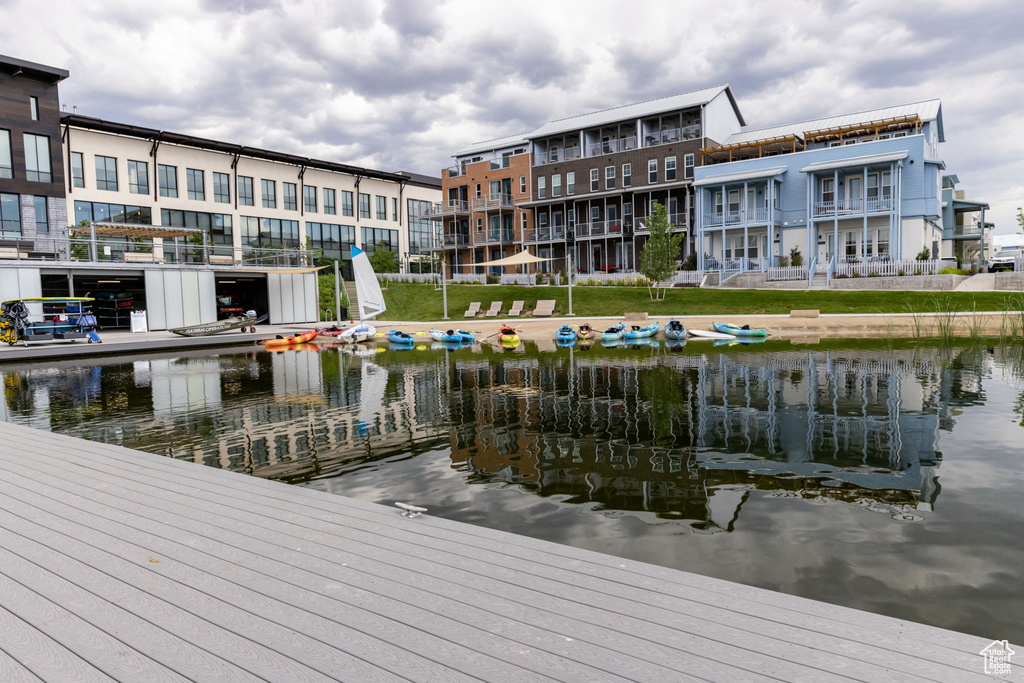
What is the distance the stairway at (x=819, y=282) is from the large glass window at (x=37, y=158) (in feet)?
155

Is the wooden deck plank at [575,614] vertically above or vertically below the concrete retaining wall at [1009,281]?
below

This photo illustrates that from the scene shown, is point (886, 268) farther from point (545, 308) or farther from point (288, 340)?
point (288, 340)

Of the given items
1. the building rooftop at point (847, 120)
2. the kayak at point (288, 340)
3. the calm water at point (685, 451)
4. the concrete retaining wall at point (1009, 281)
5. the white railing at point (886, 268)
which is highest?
the building rooftop at point (847, 120)

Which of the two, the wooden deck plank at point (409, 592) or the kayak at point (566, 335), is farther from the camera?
the kayak at point (566, 335)

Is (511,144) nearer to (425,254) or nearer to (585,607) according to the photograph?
(425,254)

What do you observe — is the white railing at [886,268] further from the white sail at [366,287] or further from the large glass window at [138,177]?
the large glass window at [138,177]

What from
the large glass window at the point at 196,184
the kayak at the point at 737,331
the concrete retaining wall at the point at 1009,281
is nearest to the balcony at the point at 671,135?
the concrete retaining wall at the point at 1009,281

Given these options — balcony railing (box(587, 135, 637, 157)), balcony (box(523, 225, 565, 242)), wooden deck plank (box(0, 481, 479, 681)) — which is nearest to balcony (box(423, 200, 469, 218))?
balcony (box(523, 225, 565, 242))

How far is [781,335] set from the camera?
3033 cm

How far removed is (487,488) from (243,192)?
5101 cm

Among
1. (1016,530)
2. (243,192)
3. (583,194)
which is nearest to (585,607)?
(1016,530)

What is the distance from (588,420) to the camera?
12312mm

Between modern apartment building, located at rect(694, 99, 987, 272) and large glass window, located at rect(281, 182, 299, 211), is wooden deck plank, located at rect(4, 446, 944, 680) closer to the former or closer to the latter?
modern apartment building, located at rect(694, 99, 987, 272)

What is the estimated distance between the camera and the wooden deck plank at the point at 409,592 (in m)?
3.39
